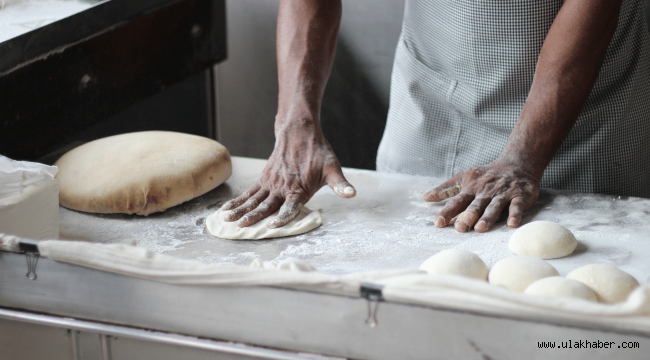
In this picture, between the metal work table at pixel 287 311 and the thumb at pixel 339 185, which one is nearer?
the metal work table at pixel 287 311

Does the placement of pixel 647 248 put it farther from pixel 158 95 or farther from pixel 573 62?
pixel 158 95

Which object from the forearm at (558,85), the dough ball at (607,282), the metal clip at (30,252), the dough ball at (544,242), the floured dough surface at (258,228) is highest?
the forearm at (558,85)

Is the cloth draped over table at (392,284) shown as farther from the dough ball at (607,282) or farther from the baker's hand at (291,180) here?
the baker's hand at (291,180)

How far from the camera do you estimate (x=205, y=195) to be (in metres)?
1.43

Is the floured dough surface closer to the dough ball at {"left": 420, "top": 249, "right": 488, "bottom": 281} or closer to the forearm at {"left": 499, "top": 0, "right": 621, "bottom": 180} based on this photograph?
the dough ball at {"left": 420, "top": 249, "right": 488, "bottom": 281}

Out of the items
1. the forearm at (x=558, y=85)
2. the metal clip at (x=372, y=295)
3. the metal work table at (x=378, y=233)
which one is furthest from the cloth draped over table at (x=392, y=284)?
the forearm at (x=558, y=85)

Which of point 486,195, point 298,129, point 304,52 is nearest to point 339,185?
point 298,129

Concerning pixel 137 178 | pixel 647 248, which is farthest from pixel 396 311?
pixel 137 178

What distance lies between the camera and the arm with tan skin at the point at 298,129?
4.26 ft

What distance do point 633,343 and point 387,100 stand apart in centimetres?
211

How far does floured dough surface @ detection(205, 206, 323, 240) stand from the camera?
120 centimetres

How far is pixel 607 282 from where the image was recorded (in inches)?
34.6

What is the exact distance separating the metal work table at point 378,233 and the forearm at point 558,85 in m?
0.14

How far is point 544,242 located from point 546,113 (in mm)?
397
